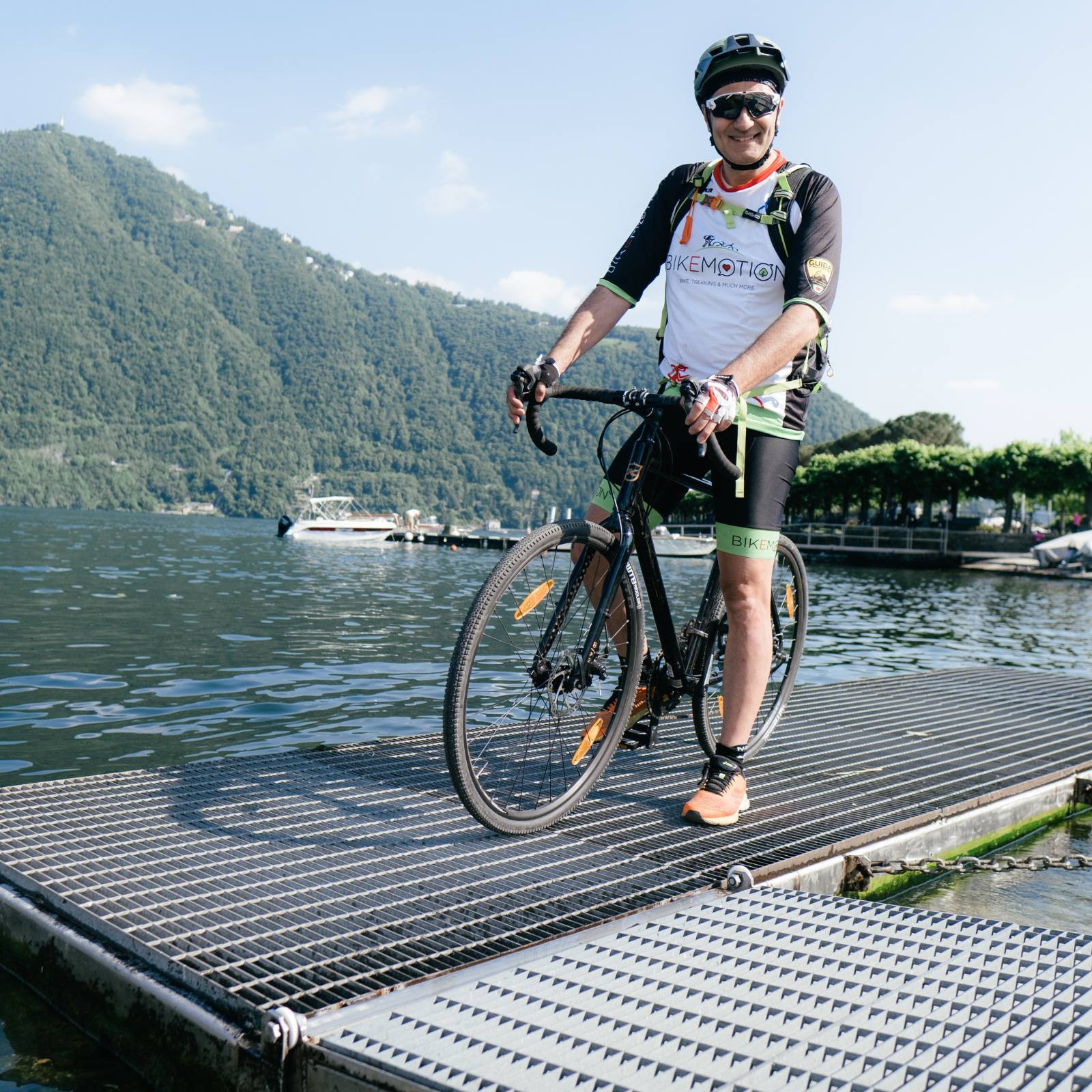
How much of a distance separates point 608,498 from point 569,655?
578mm

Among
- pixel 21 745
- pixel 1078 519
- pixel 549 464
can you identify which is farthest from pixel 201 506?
pixel 21 745

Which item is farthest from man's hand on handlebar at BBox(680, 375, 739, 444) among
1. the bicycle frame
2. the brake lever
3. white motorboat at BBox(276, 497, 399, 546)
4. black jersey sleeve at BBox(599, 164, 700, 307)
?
white motorboat at BBox(276, 497, 399, 546)

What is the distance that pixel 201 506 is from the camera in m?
193

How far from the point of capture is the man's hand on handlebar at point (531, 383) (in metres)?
3.37

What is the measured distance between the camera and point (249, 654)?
11469mm

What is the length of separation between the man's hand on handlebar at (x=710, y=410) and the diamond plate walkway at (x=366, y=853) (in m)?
1.26

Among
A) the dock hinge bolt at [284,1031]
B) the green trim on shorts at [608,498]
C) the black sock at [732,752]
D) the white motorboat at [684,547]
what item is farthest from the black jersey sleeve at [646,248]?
the white motorboat at [684,547]

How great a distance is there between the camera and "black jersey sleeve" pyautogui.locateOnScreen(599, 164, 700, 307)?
391 centimetres

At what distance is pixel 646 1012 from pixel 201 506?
200567 millimetres

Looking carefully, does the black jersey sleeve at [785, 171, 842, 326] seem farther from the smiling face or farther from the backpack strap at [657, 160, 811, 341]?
the smiling face

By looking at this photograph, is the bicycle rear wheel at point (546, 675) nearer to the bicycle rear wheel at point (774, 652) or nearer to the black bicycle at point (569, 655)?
the black bicycle at point (569, 655)

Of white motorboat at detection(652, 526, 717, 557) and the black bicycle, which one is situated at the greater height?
the black bicycle

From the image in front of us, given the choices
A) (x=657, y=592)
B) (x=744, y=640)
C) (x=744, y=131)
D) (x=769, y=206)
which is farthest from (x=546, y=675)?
(x=744, y=131)

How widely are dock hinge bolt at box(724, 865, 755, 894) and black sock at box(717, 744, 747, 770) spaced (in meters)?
0.78
